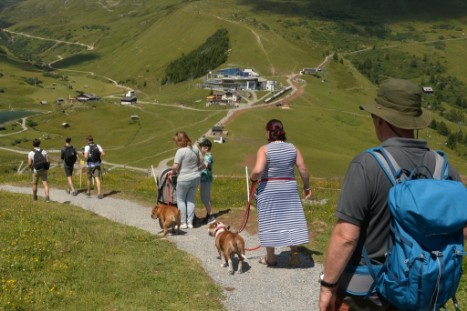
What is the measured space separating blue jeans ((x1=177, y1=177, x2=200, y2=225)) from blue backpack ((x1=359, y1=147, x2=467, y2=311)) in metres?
12.5

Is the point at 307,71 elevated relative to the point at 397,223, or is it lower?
lower

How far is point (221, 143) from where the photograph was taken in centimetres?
9206

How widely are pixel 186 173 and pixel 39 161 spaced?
29.0ft

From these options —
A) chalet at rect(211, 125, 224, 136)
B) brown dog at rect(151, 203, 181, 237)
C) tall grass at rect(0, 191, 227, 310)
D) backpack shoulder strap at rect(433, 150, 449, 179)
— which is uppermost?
backpack shoulder strap at rect(433, 150, 449, 179)

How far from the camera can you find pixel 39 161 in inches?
870

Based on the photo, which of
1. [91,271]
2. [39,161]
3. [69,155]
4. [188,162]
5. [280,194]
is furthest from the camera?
[69,155]

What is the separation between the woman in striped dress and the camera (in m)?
11.4

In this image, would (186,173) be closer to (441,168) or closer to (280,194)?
(280,194)

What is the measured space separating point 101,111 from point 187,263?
153 meters

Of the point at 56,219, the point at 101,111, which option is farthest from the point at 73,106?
the point at 56,219

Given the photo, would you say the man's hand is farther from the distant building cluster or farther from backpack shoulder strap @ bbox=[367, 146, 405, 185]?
the distant building cluster

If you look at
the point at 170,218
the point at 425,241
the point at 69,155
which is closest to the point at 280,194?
the point at 170,218

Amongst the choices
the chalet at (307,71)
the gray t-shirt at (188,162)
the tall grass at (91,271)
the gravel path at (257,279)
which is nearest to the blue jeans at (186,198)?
the gray t-shirt at (188,162)

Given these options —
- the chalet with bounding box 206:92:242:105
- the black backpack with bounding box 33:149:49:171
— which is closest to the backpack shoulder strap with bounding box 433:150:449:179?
the black backpack with bounding box 33:149:49:171
